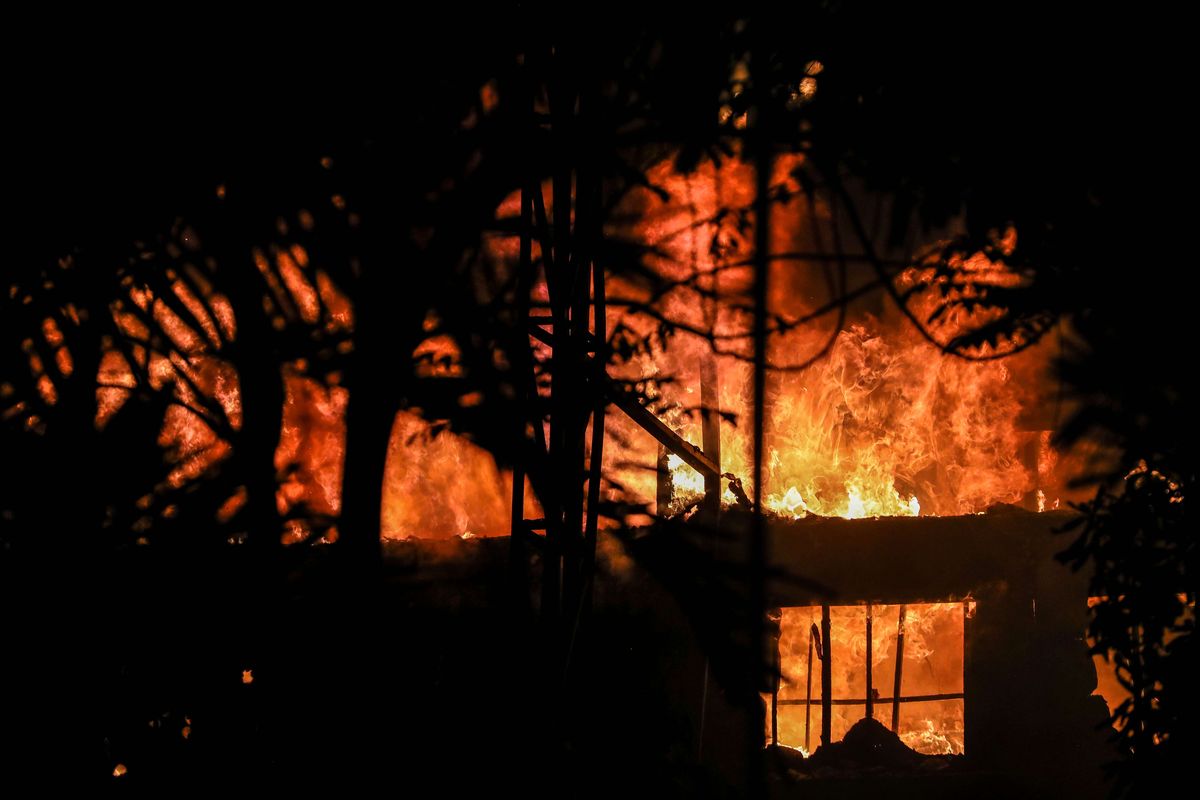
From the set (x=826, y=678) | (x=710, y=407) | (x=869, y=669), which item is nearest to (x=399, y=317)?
(x=710, y=407)

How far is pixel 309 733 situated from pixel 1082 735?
5.45 meters

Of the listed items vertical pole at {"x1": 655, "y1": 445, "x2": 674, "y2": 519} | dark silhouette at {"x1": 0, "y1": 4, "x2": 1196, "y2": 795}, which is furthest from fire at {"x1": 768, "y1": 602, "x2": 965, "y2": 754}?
vertical pole at {"x1": 655, "y1": 445, "x2": 674, "y2": 519}

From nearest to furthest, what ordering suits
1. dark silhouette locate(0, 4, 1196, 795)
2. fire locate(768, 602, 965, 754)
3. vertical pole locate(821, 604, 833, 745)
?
dark silhouette locate(0, 4, 1196, 795) → vertical pole locate(821, 604, 833, 745) → fire locate(768, 602, 965, 754)

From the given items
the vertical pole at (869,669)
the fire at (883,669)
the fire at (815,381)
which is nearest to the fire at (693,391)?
the fire at (815,381)

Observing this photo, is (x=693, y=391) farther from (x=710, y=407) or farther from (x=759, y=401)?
(x=759, y=401)

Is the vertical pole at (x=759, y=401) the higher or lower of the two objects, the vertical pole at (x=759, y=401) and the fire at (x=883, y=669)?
the higher

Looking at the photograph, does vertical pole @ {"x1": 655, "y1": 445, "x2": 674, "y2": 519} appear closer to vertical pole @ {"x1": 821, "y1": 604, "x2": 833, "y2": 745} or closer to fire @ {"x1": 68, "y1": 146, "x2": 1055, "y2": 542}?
fire @ {"x1": 68, "y1": 146, "x2": 1055, "y2": 542}

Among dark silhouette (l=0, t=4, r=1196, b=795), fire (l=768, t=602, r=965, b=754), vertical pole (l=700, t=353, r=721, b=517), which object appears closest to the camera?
dark silhouette (l=0, t=4, r=1196, b=795)

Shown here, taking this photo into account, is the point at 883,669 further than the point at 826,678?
Yes

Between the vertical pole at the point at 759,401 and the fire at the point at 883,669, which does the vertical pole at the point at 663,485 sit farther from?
the fire at the point at 883,669

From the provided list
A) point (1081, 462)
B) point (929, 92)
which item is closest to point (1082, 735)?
point (1081, 462)

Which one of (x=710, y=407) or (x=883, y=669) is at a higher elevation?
(x=710, y=407)

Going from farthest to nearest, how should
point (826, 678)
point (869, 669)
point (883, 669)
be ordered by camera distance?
point (883, 669) < point (869, 669) < point (826, 678)

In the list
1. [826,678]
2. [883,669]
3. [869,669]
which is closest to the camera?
[826,678]
